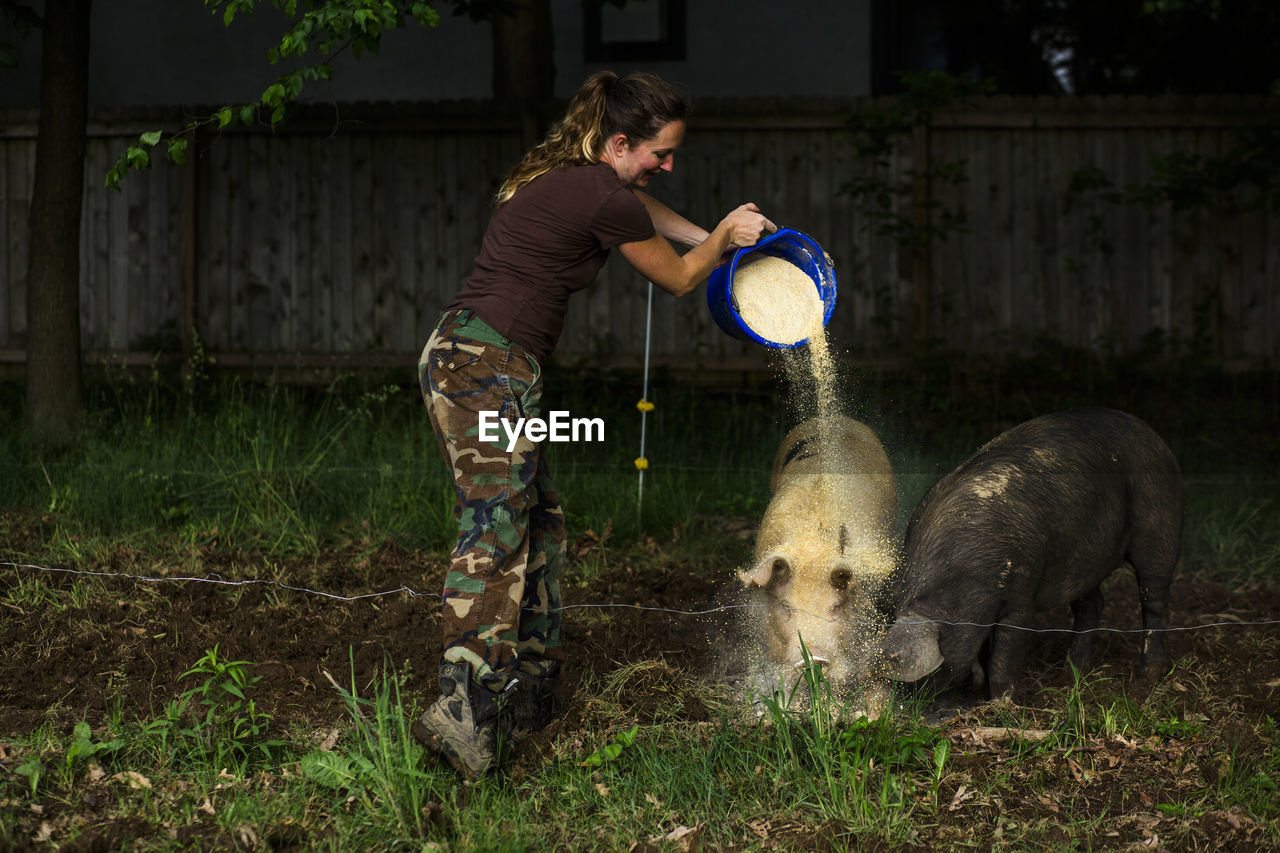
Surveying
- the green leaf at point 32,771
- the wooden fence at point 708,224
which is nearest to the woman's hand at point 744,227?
the green leaf at point 32,771

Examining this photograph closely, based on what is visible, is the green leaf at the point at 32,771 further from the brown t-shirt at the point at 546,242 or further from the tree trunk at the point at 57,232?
the tree trunk at the point at 57,232

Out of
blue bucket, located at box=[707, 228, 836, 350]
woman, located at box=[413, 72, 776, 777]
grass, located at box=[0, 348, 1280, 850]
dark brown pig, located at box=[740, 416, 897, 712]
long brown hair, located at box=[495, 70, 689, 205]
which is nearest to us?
grass, located at box=[0, 348, 1280, 850]

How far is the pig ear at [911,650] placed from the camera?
12.5ft

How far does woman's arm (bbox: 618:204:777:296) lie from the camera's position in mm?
3572

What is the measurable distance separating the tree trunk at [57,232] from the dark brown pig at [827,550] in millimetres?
4128

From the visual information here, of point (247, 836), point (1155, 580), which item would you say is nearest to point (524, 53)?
point (1155, 580)

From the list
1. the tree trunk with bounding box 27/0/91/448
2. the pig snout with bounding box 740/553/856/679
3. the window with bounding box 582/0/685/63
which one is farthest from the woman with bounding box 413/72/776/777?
the window with bounding box 582/0/685/63

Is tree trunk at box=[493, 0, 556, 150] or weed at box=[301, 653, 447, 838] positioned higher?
tree trunk at box=[493, 0, 556, 150]

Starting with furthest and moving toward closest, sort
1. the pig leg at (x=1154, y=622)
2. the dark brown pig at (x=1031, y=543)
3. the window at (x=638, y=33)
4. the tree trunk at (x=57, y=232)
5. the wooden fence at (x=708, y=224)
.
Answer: the window at (x=638, y=33) → the wooden fence at (x=708, y=224) → the tree trunk at (x=57, y=232) → the pig leg at (x=1154, y=622) → the dark brown pig at (x=1031, y=543)

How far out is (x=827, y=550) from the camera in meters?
4.14

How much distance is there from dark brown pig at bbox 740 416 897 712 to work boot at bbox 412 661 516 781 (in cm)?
98

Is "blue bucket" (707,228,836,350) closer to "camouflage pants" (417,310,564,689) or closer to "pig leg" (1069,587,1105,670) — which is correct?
"camouflage pants" (417,310,564,689)

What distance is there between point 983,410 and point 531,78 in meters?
4.08

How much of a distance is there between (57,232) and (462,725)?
4810 millimetres
